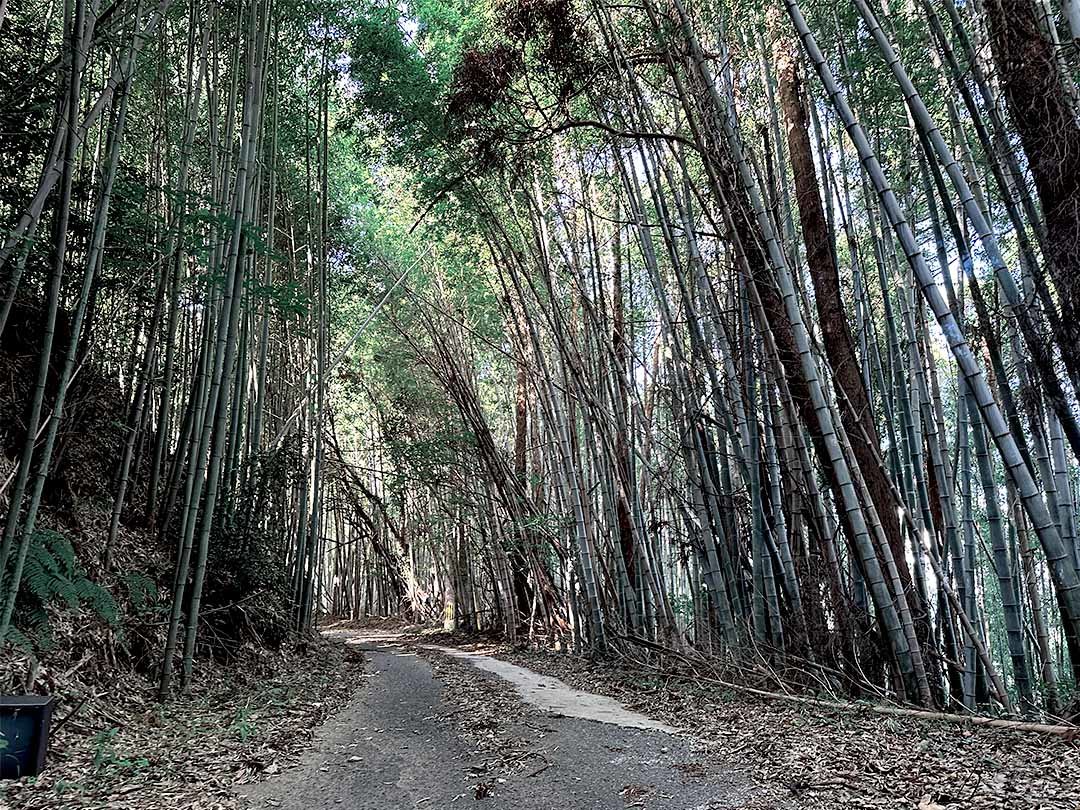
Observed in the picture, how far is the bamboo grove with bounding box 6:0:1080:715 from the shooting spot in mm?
2877

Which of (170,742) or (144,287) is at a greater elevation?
(144,287)

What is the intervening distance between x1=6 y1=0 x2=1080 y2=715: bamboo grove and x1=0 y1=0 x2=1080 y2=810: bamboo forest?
0.04 m

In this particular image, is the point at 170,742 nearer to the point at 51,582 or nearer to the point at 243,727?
the point at 243,727

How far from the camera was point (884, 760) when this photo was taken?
81.7 inches

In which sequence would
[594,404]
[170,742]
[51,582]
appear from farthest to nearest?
[594,404] < [51,582] < [170,742]

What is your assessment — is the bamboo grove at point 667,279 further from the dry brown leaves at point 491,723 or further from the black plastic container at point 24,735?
the dry brown leaves at point 491,723

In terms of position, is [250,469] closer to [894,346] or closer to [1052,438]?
[894,346]

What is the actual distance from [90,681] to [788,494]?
360 centimetres

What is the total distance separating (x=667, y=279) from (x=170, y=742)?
18.6ft

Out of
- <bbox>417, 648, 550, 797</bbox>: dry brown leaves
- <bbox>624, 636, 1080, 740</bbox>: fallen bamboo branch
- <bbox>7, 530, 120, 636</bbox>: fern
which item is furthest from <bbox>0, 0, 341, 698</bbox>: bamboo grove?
<bbox>624, 636, 1080, 740</bbox>: fallen bamboo branch

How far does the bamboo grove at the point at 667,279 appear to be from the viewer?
2877mm

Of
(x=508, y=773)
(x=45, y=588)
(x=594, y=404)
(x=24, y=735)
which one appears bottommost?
(x=508, y=773)

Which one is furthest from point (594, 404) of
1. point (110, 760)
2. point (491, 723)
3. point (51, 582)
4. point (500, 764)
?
point (110, 760)

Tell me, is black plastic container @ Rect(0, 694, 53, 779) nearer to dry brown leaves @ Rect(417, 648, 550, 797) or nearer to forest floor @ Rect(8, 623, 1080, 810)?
forest floor @ Rect(8, 623, 1080, 810)
